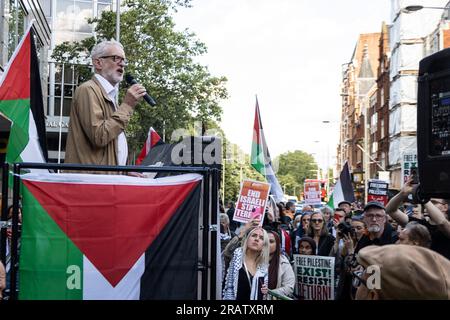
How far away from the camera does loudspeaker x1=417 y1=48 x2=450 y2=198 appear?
147 inches

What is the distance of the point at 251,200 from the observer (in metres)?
11.1

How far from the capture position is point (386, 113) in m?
61.5

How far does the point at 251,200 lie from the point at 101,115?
6.92 meters

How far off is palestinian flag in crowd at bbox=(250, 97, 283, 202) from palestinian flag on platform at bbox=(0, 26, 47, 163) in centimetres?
906

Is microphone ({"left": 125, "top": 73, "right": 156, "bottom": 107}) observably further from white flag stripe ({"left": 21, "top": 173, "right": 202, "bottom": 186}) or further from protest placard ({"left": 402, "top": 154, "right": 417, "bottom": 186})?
protest placard ({"left": 402, "top": 154, "right": 417, "bottom": 186})

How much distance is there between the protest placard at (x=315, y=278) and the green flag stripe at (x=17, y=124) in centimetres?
346

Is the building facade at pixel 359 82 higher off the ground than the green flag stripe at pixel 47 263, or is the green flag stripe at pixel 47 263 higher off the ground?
the building facade at pixel 359 82

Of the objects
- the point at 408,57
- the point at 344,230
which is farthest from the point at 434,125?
the point at 408,57

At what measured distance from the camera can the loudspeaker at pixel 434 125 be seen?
373cm

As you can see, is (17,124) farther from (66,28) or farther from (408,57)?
(408,57)

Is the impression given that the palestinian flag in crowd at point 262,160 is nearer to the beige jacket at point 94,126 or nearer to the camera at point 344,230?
the camera at point 344,230

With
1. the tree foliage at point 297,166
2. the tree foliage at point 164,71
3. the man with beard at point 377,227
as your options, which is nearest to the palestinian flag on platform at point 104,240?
the man with beard at point 377,227

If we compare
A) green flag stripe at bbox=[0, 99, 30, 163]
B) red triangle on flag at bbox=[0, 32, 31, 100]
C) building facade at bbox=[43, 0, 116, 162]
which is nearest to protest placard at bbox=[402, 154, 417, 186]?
red triangle on flag at bbox=[0, 32, 31, 100]

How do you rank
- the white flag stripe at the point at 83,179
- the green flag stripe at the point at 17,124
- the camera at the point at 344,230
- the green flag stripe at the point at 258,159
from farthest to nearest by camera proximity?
the green flag stripe at the point at 258,159, the camera at the point at 344,230, the green flag stripe at the point at 17,124, the white flag stripe at the point at 83,179
